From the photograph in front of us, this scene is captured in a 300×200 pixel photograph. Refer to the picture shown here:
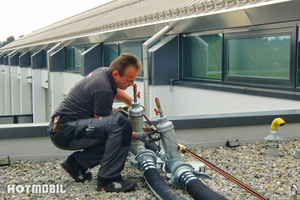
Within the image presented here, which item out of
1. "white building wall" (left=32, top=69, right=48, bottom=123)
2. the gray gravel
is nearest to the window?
"white building wall" (left=32, top=69, right=48, bottom=123)

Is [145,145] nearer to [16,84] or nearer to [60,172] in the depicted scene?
[60,172]

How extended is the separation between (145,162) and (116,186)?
19.3 inches

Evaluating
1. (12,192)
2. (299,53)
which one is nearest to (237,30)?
(299,53)

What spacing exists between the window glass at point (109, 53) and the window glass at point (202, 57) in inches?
147

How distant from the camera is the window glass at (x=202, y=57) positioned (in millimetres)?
9797

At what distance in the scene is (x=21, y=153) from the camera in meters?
5.38

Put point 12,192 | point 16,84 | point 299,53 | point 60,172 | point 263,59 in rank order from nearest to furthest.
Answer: point 12,192, point 60,172, point 299,53, point 263,59, point 16,84

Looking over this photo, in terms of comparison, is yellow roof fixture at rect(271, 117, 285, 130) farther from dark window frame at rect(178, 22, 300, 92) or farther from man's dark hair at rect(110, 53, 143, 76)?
dark window frame at rect(178, 22, 300, 92)

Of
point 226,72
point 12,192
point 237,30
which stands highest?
point 237,30

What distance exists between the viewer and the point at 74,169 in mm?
4492

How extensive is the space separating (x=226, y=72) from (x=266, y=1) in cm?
302

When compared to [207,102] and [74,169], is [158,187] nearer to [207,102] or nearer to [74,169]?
[74,169]

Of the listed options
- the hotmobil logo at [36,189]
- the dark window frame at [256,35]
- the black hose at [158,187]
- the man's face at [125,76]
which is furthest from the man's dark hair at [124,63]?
the dark window frame at [256,35]

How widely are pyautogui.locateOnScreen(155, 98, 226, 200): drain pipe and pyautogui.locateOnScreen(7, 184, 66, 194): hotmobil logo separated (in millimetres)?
1132
